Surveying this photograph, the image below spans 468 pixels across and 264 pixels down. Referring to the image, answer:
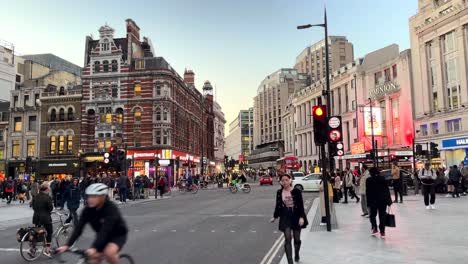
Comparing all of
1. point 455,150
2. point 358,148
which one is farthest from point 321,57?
point 455,150

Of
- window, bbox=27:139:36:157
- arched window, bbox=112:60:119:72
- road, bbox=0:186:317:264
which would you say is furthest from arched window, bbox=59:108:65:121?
road, bbox=0:186:317:264

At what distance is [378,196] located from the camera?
1064cm

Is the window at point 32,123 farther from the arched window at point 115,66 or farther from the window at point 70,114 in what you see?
the arched window at point 115,66

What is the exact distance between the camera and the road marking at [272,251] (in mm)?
8556

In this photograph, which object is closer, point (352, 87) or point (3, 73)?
point (3, 73)

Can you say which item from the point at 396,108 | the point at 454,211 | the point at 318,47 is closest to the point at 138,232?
the point at 454,211

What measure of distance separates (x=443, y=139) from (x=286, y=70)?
369ft

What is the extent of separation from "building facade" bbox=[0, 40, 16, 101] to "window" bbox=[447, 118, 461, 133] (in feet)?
205

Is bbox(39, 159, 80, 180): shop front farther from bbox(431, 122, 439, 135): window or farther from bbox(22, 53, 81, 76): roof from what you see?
bbox(431, 122, 439, 135): window

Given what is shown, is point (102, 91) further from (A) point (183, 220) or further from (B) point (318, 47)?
(B) point (318, 47)

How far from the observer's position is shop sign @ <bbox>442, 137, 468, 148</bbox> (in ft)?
140

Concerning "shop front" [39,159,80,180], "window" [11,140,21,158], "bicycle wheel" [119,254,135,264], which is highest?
"window" [11,140,21,158]

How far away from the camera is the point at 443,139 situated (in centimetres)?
4572

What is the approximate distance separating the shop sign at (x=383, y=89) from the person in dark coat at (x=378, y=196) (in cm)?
5168
